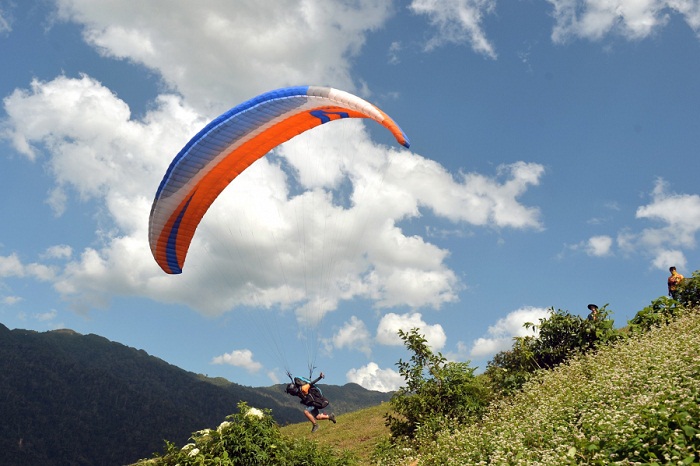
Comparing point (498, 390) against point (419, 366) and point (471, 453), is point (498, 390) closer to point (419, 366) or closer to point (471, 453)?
point (419, 366)

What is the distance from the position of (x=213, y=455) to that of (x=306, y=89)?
410 inches

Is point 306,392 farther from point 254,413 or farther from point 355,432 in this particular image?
point 355,432

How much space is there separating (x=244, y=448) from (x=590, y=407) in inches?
288

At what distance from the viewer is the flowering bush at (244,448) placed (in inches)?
424

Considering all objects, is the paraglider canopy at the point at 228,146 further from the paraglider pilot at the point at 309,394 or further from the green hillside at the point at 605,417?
the green hillside at the point at 605,417

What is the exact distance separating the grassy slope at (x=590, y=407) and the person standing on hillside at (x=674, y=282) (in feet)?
12.0

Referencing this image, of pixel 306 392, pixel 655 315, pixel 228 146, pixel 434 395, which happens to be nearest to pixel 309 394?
pixel 306 392


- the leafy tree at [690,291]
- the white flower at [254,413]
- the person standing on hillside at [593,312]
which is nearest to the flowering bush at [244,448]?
the white flower at [254,413]

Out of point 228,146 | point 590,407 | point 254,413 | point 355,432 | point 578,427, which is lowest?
point 355,432

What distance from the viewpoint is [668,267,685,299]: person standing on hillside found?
17.9 metres

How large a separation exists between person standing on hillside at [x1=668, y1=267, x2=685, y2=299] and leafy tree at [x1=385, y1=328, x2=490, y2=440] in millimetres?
8120

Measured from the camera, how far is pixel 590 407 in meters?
10.3

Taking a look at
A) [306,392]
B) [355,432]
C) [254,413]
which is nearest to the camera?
[254,413]

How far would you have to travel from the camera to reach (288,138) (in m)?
17.7
